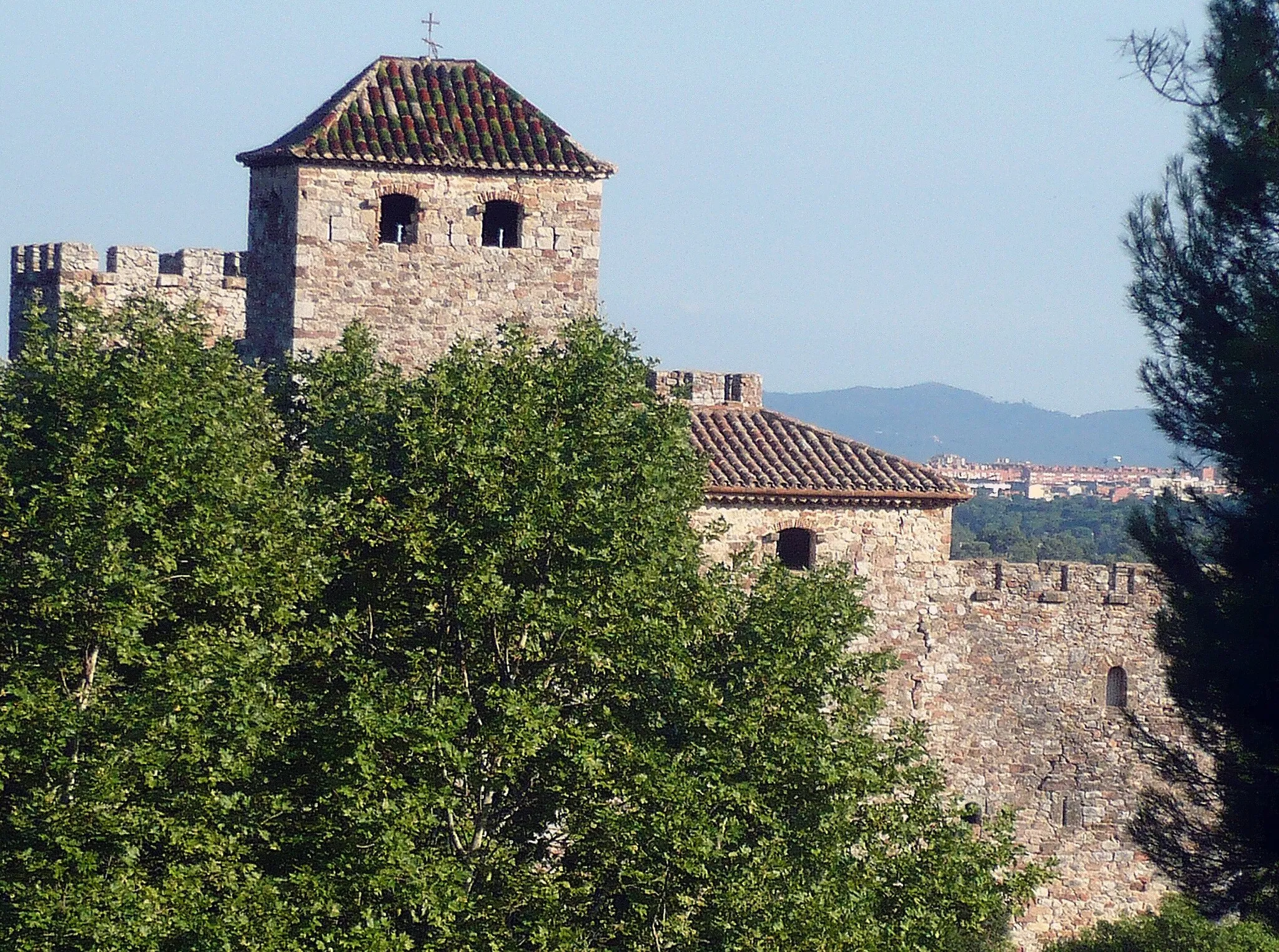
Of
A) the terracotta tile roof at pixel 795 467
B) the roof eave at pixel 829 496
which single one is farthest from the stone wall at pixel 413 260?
the roof eave at pixel 829 496

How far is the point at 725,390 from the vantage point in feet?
110

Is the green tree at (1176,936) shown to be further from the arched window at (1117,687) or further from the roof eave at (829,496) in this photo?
the roof eave at (829,496)

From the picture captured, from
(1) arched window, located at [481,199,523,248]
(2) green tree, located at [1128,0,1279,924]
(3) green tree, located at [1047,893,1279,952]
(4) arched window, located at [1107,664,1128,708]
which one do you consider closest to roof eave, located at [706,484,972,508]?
(4) arched window, located at [1107,664,1128,708]

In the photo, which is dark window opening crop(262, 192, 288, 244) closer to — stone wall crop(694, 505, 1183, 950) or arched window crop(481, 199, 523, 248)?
arched window crop(481, 199, 523, 248)

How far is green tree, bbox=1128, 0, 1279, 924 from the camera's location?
A: 63.6 ft

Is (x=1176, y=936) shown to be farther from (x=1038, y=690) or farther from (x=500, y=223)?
(x=500, y=223)

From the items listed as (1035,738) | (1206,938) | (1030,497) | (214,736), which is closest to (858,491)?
(1035,738)

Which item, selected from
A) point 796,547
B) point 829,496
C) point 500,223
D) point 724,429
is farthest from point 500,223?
point 796,547

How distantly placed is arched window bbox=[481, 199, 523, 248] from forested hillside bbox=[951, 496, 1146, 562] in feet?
163

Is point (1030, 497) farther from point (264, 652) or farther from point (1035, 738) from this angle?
point (264, 652)

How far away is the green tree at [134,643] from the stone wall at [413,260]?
666cm

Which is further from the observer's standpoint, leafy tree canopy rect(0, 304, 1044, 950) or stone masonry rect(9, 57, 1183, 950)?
stone masonry rect(9, 57, 1183, 950)

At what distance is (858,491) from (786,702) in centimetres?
1061

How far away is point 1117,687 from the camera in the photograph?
35.0m
